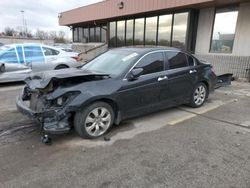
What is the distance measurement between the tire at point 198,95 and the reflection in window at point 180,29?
657 centimetres

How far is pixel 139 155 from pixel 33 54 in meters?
7.23

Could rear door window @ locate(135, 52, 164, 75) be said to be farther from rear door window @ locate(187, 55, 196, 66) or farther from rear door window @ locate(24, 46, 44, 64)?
rear door window @ locate(24, 46, 44, 64)

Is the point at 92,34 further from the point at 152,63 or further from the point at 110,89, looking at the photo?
the point at 110,89

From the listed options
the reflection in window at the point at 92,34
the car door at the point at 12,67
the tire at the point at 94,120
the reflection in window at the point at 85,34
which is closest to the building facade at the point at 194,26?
the reflection in window at the point at 92,34

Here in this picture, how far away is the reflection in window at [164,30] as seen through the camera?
12352mm

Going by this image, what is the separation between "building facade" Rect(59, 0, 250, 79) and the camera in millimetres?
9781

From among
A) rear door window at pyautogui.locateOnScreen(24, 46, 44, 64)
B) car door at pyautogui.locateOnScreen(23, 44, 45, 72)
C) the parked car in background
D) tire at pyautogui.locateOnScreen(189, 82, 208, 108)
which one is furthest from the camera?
rear door window at pyautogui.locateOnScreen(24, 46, 44, 64)

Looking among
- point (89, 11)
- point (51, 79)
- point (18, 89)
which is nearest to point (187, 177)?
point (51, 79)

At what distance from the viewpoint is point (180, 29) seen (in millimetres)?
11805

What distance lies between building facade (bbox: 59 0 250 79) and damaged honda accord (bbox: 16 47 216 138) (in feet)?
18.3

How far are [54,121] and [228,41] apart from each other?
9.64m

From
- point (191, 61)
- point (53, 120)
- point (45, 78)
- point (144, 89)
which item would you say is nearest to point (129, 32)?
point (191, 61)

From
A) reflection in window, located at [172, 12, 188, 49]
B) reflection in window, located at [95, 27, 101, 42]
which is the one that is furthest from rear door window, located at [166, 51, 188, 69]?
reflection in window, located at [95, 27, 101, 42]

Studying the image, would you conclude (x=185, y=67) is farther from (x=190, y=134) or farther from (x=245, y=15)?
(x=245, y=15)
